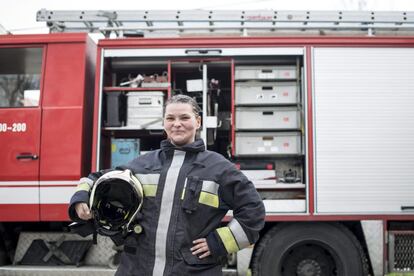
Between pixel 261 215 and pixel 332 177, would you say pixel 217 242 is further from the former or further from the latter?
pixel 332 177

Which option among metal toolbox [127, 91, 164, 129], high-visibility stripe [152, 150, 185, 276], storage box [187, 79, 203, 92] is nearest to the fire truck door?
metal toolbox [127, 91, 164, 129]

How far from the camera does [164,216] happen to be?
5.64 ft

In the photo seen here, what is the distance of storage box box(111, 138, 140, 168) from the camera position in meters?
4.18

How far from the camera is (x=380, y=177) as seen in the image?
381cm

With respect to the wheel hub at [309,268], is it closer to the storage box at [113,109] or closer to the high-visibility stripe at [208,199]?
the storage box at [113,109]

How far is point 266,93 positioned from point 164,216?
2.69 metres

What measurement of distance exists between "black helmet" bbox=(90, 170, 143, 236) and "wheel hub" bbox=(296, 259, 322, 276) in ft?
8.44

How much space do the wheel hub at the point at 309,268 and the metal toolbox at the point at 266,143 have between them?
3.63 feet

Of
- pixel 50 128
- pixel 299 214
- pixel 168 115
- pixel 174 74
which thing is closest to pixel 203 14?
pixel 174 74

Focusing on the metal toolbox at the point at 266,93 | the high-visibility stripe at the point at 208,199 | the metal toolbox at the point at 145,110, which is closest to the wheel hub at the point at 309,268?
the metal toolbox at the point at 266,93

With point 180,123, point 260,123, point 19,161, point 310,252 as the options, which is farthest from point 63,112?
point 310,252

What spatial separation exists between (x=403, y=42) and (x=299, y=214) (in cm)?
204

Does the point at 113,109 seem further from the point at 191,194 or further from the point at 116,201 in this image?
the point at 191,194

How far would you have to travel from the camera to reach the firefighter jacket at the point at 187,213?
1.69 metres
